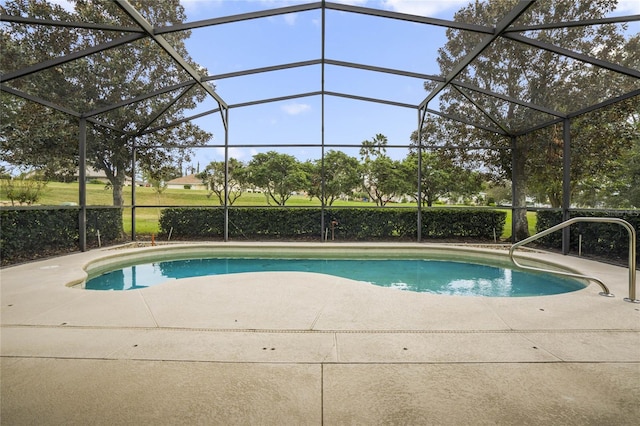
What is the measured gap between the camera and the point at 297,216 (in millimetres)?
9219

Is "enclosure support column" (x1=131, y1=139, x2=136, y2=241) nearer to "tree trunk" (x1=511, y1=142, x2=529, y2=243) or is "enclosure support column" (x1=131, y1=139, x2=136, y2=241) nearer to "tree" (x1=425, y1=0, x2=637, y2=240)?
"tree" (x1=425, y1=0, x2=637, y2=240)

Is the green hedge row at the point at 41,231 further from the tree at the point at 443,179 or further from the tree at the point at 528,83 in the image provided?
the tree at the point at 443,179

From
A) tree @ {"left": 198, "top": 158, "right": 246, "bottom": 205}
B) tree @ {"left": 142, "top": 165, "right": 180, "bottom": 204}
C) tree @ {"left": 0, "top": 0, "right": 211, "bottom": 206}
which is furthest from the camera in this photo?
tree @ {"left": 198, "top": 158, "right": 246, "bottom": 205}

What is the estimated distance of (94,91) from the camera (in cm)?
676

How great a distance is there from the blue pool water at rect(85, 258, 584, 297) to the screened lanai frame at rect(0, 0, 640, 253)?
167cm

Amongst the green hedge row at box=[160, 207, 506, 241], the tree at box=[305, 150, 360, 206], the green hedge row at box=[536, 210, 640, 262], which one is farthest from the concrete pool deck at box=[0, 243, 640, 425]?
the tree at box=[305, 150, 360, 206]

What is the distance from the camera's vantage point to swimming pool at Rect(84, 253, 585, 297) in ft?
17.0

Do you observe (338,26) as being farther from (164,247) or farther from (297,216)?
(164,247)

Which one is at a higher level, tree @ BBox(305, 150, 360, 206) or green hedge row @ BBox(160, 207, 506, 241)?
tree @ BBox(305, 150, 360, 206)

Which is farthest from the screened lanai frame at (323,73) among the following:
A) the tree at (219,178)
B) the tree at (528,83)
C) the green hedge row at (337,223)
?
the tree at (219,178)

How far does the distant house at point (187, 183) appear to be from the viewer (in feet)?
31.2

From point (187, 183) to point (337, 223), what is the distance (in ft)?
16.0

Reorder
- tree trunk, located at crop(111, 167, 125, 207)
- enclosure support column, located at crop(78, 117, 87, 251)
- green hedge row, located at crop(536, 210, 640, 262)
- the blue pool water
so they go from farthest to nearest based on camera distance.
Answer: tree trunk, located at crop(111, 167, 125, 207), enclosure support column, located at crop(78, 117, 87, 251), green hedge row, located at crop(536, 210, 640, 262), the blue pool water

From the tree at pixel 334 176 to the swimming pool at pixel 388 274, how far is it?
2747 millimetres
